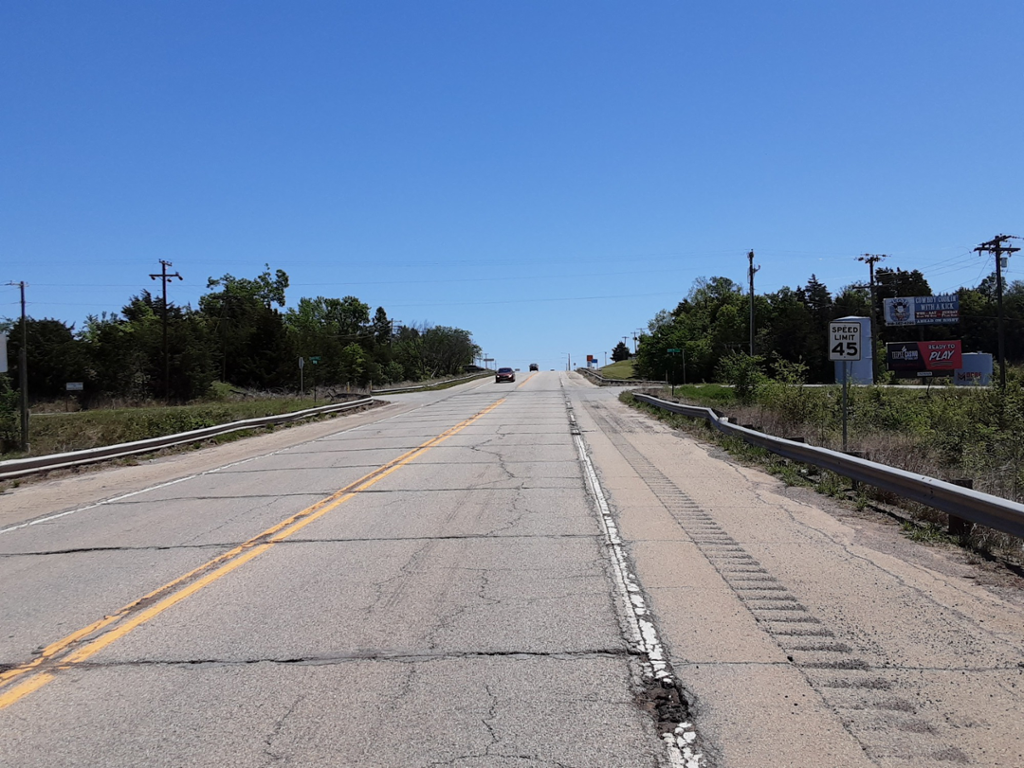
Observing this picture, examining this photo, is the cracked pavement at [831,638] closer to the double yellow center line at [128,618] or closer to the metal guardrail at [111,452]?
the double yellow center line at [128,618]

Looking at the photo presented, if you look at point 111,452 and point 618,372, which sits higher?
point 618,372

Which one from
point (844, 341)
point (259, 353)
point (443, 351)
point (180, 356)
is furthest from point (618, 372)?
point (844, 341)

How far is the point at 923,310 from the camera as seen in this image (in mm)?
80812

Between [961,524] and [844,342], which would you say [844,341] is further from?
[961,524]

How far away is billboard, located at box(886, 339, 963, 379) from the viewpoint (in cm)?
7744

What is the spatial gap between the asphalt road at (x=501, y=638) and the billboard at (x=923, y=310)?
79775mm

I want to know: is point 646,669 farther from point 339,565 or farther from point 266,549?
point 266,549

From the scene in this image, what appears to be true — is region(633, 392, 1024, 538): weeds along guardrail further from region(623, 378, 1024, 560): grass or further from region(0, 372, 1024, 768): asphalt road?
region(0, 372, 1024, 768): asphalt road

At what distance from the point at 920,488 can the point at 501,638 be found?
6081 mm

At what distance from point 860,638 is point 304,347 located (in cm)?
7045

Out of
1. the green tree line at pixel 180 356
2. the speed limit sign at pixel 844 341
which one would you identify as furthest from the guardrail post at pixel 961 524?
the green tree line at pixel 180 356

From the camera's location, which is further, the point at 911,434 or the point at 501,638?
the point at 911,434

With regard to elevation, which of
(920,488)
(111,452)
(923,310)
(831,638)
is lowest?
(831,638)

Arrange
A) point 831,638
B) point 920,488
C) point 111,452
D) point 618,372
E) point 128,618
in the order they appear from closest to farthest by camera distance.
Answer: point 831,638
point 128,618
point 920,488
point 111,452
point 618,372
